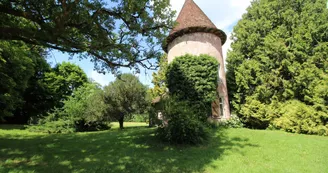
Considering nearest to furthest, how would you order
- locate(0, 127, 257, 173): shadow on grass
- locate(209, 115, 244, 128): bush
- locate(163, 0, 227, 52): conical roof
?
locate(0, 127, 257, 173): shadow on grass < locate(209, 115, 244, 128): bush < locate(163, 0, 227, 52): conical roof

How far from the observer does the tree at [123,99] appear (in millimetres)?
21141

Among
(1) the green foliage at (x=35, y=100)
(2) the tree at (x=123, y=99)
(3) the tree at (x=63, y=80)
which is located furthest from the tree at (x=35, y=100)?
(2) the tree at (x=123, y=99)

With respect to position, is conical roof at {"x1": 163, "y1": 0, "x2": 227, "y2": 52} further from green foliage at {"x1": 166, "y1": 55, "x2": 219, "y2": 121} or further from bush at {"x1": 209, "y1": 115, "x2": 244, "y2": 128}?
Answer: bush at {"x1": 209, "y1": 115, "x2": 244, "y2": 128}

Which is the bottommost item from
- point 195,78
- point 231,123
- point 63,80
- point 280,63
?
point 231,123

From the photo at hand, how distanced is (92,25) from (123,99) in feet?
45.4

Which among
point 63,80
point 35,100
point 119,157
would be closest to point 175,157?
point 119,157

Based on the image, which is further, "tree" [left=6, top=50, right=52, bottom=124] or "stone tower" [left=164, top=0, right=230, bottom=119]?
"tree" [left=6, top=50, right=52, bottom=124]

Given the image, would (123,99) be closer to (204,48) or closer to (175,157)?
(204,48)

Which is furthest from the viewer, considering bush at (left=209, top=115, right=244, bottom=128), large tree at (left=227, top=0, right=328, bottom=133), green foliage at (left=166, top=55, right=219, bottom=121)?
bush at (left=209, top=115, right=244, bottom=128)

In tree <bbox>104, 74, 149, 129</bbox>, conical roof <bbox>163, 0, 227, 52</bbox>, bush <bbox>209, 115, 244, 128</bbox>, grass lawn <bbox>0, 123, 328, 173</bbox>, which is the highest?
conical roof <bbox>163, 0, 227, 52</bbox>

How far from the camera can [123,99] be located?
21188mm

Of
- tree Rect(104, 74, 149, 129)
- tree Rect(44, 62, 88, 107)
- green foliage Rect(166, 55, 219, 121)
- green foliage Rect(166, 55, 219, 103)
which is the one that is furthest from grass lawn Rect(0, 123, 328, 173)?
tree Rect(44, 62, 88, 107)

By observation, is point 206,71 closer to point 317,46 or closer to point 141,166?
point 317,46

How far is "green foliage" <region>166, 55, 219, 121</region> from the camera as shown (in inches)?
579
